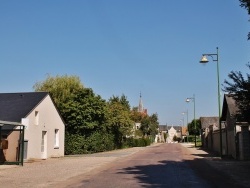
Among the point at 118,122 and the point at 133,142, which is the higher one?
the point at 118,122

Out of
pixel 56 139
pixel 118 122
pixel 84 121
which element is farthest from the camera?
pixel 118 122

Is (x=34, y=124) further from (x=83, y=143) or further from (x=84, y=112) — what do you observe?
(x=83, y=143)

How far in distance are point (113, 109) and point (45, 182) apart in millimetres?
34405

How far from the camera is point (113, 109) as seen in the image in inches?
1924

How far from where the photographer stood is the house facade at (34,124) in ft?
86.0

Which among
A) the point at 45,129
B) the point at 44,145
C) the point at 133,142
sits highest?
the point at 45,129

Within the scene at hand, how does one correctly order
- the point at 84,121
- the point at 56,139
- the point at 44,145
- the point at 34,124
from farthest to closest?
the point at 84,121 < the point at 56,139 < the point at 44,145 < the point at 34,124

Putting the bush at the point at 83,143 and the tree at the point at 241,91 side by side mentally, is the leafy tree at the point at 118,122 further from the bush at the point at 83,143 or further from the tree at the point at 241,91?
the tree at the point at 241,91

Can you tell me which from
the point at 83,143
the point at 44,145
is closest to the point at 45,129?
the point at 44,145

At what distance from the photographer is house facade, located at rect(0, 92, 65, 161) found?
26219mm

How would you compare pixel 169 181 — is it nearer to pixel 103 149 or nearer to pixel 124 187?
pixel 124 187

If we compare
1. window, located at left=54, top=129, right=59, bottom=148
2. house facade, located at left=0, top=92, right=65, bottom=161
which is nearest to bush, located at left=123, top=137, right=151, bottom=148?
window, located at left=54, top=129, right=59, bottom=148

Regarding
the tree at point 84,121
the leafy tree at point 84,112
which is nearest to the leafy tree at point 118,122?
the tree at point 84,121

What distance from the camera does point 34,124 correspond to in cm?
2870
